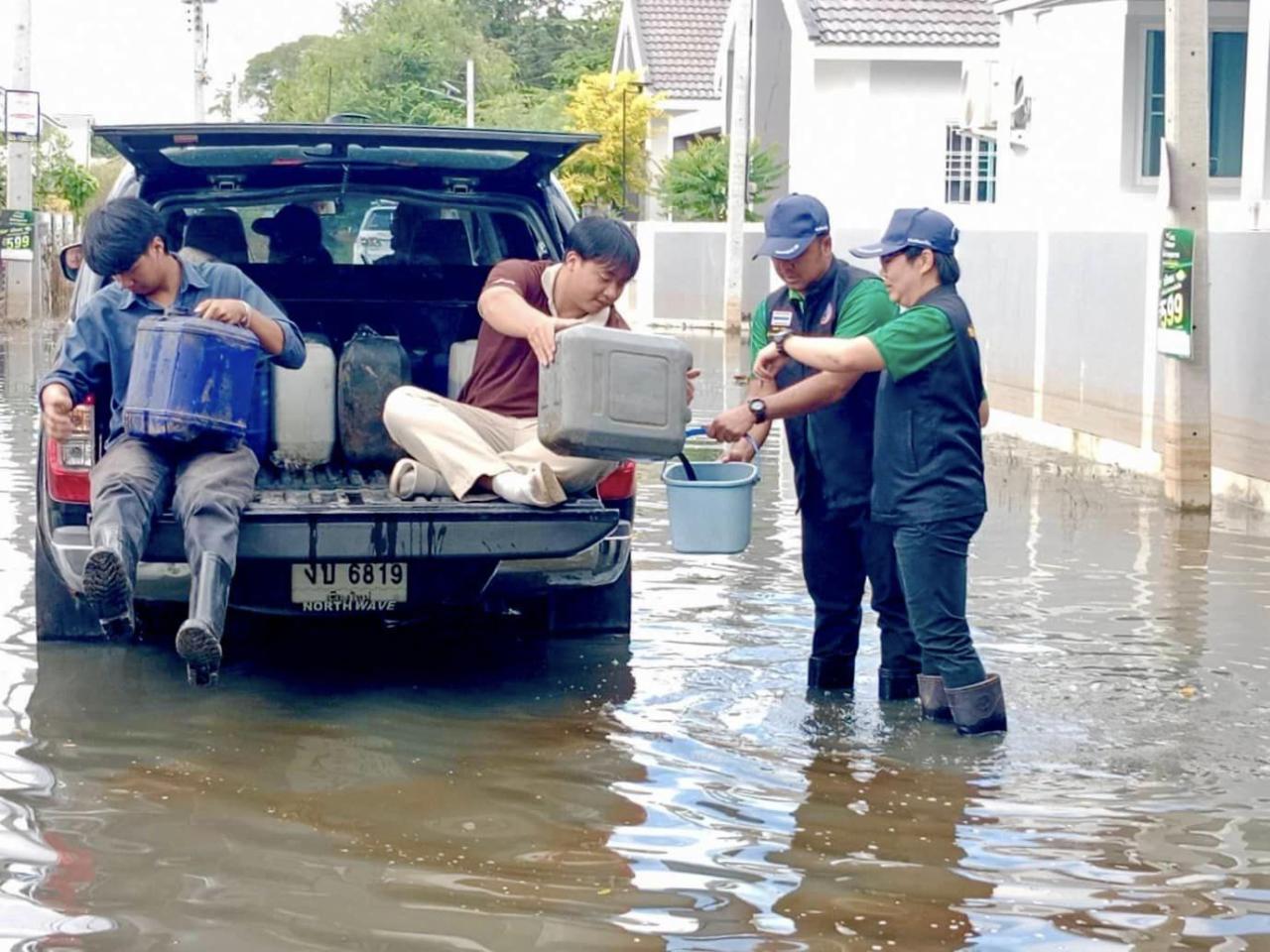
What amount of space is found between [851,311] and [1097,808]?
1864 millimetres

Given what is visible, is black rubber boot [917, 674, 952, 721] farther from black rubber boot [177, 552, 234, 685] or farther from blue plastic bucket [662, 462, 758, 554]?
black rubber boot [177, 552, 234, 685]

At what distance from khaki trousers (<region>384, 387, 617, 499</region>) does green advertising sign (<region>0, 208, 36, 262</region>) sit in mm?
20818

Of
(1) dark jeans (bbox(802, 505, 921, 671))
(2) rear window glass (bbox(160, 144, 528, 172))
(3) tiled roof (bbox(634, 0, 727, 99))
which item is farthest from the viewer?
(3) tiled roof (bbox(634, 0, 727, 99))

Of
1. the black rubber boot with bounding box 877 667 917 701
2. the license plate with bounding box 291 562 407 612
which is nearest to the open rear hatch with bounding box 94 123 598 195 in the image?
the license plate with bounding box 291 562 407 612

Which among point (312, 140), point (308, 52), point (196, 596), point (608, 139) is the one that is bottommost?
point (196, 596)

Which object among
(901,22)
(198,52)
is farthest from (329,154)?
(198,52)

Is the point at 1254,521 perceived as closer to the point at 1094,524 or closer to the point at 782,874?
the point at 1094,524

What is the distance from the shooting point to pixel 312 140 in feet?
24.5

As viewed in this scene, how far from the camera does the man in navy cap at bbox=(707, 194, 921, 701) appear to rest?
22.4 ft

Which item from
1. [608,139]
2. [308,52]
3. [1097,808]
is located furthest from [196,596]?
[308,52]

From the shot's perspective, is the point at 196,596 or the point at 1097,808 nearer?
the point at 1097,808

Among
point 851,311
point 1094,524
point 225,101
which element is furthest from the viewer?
point 225,101

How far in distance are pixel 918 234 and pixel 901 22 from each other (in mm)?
23451

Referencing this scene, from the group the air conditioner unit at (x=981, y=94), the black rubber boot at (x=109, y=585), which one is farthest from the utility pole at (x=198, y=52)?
the black rubber boot at (x=109, y=585)
